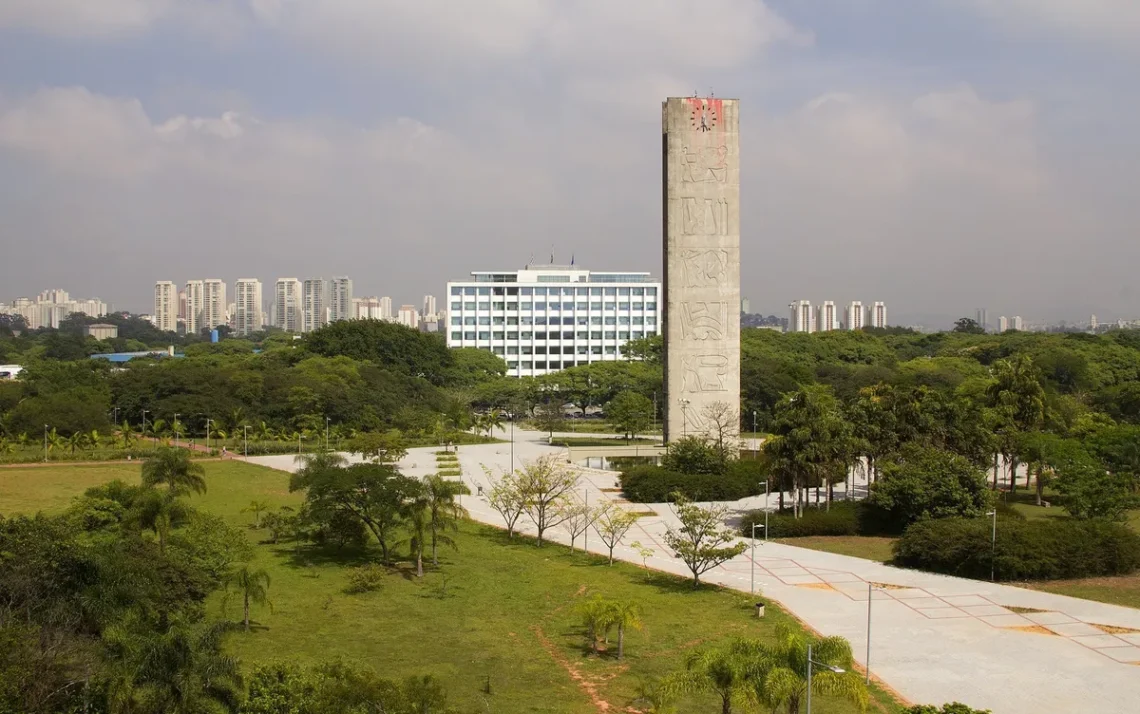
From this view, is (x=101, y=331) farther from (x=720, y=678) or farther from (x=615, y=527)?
(x=720, y=678)

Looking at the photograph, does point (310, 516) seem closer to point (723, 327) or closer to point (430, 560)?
point (430, 560)

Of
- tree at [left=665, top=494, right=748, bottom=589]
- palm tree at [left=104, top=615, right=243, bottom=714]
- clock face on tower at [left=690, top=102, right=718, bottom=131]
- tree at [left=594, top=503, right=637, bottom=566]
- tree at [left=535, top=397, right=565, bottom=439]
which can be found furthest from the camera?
tree at [left=535, top=397, right=565, bottom=439]

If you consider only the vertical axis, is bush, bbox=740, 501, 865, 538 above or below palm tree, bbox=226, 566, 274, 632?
below

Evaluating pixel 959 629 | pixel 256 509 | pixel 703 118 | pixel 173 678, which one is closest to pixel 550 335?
pixel 703 118

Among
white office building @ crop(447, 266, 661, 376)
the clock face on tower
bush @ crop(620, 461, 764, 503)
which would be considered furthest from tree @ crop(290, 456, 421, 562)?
white office building @ crop(447, 266, 661, 376)

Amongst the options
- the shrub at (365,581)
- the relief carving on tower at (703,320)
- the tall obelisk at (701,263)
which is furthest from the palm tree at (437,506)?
the relief carving on tower at (703,320)

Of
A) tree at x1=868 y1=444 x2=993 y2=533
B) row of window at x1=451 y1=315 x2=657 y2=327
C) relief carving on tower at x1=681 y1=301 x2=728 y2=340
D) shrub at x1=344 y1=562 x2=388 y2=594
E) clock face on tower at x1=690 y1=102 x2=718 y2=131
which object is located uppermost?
clock face on tower at x1=690 y1=102 x2=718 y2=131

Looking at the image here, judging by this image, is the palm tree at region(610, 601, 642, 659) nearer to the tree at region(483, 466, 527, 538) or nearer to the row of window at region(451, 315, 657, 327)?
the tree at region(483, 466, 527, 538)

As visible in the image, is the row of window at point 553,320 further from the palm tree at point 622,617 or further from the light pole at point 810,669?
the light pole at point 810,669
